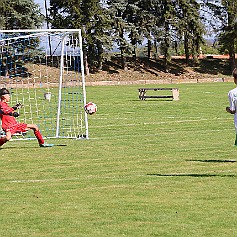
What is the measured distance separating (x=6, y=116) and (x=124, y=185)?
18.7 ft

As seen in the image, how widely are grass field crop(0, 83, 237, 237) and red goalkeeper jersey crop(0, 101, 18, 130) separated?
0.59 metres

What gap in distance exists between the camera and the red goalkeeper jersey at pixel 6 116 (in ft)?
51.6

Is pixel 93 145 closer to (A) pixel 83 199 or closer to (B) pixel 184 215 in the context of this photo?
(A) pixel 83 199

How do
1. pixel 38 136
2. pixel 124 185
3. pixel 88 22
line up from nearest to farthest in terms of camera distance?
pixel 124 185, pixel 38 136, pixel 88 22

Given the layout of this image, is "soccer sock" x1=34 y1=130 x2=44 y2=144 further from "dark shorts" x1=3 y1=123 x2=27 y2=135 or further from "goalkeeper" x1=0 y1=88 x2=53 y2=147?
"dark shorts" x1=3 y1=123 x2=27 y2=135

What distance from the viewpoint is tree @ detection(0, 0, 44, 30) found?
226ft

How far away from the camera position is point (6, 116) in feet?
52.5

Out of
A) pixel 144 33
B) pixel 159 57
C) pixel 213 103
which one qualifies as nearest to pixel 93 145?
pixel 213 103

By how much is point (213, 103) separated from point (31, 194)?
22.4 meters

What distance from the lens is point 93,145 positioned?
16.9 meters

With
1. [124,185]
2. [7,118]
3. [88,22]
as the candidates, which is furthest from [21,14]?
[124,185]

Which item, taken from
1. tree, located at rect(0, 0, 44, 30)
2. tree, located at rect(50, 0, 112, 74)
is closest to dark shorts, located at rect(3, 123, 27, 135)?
tree, located at rect(0, 0, 44, 30)

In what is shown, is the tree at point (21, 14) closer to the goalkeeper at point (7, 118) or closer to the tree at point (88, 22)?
the tree at point (88, 22)

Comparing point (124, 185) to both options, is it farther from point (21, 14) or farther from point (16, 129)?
point (21, 14)
